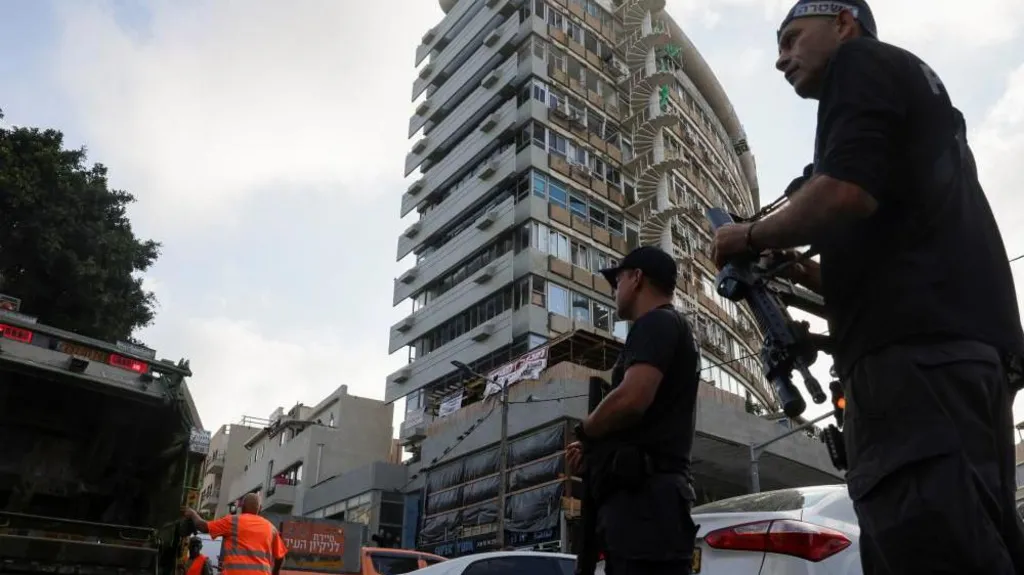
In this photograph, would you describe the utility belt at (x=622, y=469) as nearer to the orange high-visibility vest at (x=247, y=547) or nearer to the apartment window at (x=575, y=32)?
the orange high-visibility vest at (x=247, y=547)

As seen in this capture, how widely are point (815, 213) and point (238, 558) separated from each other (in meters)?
7.05

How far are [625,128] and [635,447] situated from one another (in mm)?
42428

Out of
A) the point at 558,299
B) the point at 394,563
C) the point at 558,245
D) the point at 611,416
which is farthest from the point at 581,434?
the point at 558,245

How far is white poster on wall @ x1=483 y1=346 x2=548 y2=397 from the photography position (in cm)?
2797

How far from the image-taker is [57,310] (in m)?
23.5

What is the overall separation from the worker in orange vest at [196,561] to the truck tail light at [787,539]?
19.8 feet

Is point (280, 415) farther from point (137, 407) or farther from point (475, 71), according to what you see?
point (137, 407)

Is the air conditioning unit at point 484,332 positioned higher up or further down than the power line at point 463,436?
higher up

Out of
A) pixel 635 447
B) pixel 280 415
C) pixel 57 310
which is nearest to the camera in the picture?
pixel 635 447

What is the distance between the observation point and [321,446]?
45.0 metres

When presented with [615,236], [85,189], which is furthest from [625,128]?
[85,189]

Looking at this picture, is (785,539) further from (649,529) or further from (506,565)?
(506,565)

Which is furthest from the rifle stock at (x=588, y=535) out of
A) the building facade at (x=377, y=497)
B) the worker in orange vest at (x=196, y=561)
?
the building facade at (x=377, y=497)

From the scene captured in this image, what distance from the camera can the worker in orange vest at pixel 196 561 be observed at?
8164mm
